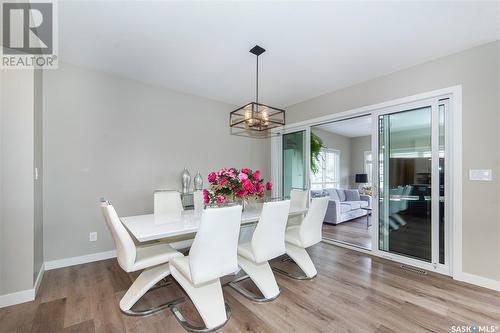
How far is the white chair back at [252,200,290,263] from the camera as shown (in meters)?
2.09

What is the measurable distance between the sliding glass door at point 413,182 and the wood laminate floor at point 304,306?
461 mm

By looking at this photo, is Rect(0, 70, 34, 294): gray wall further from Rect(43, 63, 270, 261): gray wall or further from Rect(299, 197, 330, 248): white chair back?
Rect(299, 197, 330, 248): white chair back

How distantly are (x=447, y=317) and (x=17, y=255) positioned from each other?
3.86 metres

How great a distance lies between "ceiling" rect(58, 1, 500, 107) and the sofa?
9.85ft

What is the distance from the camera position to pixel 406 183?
124 inches

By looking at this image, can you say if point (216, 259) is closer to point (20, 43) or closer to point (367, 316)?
point (367, 316)

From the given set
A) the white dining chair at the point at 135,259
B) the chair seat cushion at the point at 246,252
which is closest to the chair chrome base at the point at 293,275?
the chair seat cushion at the point at 246,252

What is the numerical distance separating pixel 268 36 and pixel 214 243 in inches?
84.0

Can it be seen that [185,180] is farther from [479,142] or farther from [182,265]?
[479,142]

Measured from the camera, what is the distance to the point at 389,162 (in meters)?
3.31

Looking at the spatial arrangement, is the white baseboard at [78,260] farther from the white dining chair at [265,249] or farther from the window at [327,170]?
the window at [327,170]

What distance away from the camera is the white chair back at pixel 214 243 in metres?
1.64

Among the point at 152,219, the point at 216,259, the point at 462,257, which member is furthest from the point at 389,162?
the point at 152,219
